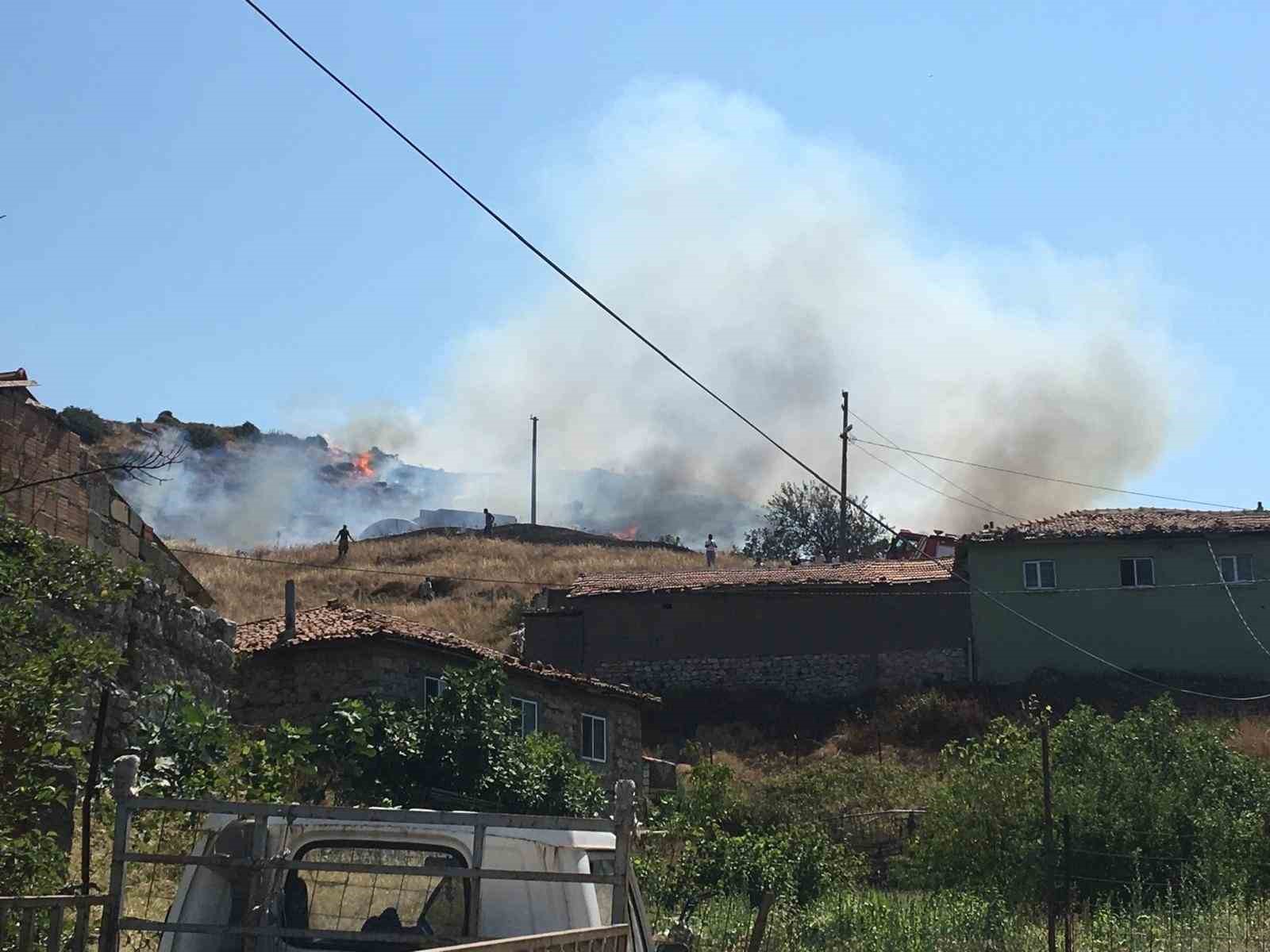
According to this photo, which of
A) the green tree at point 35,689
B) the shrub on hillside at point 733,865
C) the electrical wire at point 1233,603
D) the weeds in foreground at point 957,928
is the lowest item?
the weeds in foreground at point 957,928

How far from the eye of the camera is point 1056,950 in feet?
47.6

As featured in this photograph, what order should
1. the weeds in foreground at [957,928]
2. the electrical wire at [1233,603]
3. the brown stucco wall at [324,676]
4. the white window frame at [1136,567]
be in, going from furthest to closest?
the white window frame at [1136,567], the electrical wire at [1233,603], the brown stucco wall at [324,676], the weeds in foreground at [957,928]

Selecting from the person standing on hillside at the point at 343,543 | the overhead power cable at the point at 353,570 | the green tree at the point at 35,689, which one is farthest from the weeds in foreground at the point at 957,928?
the person standing on hillside at the point at 343,543

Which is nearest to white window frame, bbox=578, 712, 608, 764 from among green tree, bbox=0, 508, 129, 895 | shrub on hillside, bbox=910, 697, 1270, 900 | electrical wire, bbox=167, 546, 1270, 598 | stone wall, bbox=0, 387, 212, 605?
shrub on hillside, bbox=910, 697, 1270, 900

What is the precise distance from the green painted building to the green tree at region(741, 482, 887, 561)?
22891 millimetres

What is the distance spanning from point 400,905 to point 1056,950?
9.18 metres

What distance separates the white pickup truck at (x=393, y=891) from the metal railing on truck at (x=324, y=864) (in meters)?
0.02

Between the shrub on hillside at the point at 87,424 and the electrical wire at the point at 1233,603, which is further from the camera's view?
the shrub on hillside at the point at 87,424

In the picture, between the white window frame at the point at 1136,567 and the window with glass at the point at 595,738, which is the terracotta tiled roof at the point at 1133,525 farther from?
the window with glass at the point at 595,738

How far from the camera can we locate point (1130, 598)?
132 ft

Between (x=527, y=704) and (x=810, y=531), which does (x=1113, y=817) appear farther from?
(x=810, y=531)

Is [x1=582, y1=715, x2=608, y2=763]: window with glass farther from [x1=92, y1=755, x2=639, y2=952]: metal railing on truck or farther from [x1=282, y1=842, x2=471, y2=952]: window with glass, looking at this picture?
[x1=92, y1=755, x2=639, y2=952]: metal railing on truck

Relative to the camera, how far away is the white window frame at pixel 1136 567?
40.2m

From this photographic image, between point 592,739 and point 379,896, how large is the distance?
22109 mm
